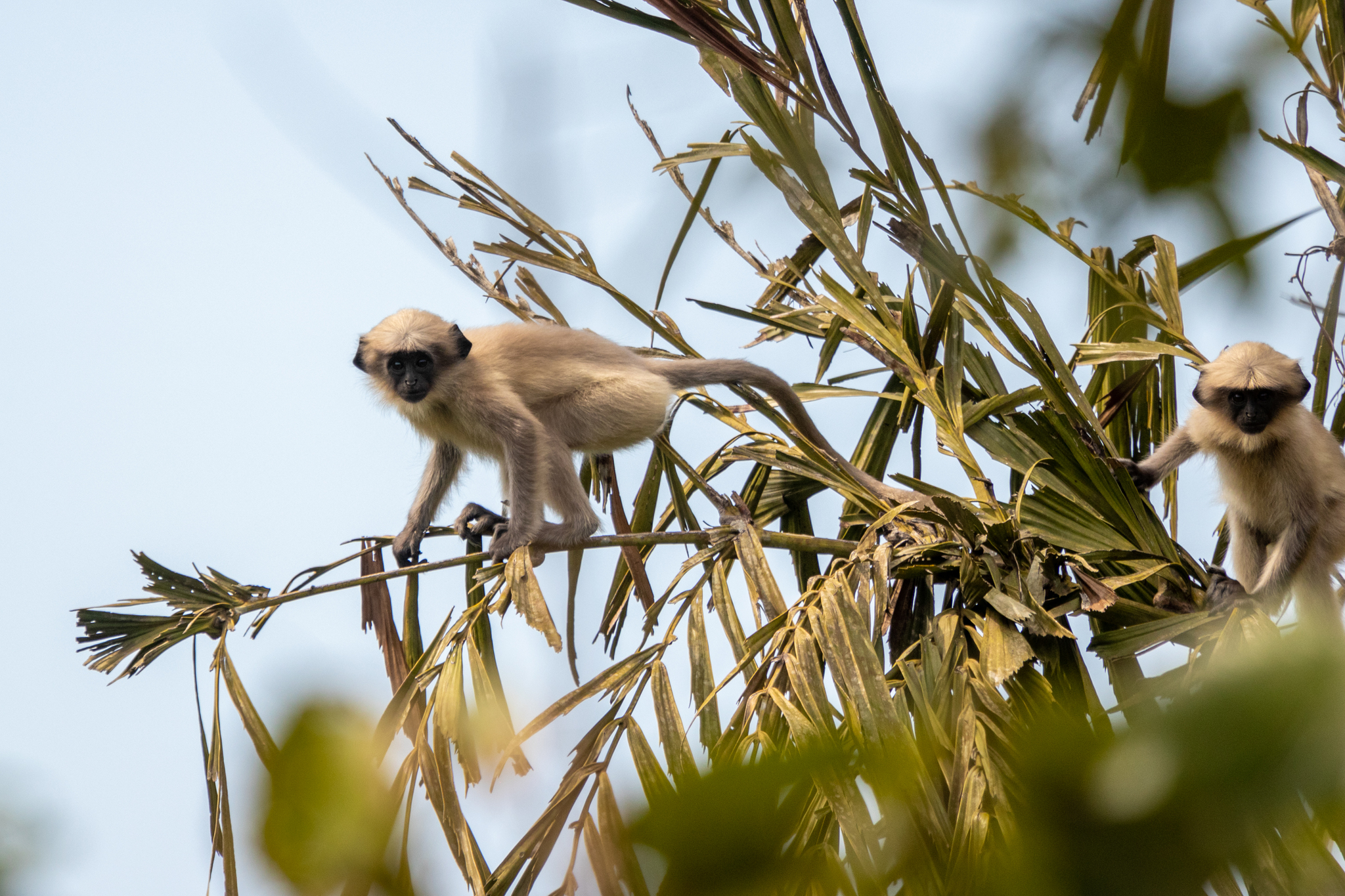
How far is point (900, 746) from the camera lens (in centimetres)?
52

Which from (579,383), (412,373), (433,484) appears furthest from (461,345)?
(433,484)

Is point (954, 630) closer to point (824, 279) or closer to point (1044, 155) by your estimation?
point (824, 279)

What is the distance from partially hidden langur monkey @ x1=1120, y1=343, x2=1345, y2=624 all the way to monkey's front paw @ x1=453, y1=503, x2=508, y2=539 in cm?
239

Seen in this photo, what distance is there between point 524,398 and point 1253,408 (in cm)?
285

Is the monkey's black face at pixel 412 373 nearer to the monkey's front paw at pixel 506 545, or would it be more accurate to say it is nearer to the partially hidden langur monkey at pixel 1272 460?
the monkey's front paw at pixel 506 545

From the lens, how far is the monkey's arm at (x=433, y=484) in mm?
4996

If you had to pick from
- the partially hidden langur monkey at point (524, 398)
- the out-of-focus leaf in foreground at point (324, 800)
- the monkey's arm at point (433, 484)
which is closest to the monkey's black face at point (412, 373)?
the partially hidden langur monkey at point (524, 398)

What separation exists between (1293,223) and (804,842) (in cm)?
42

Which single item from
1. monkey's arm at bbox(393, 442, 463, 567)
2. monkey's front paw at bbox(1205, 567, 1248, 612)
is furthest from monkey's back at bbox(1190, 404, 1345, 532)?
monkey's arm at bbox(393, 442, 463, 567)

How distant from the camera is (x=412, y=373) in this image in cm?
487

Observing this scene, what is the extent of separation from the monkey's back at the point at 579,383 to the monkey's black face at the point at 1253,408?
2.20m

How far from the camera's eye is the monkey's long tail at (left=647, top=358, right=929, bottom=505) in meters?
4.69

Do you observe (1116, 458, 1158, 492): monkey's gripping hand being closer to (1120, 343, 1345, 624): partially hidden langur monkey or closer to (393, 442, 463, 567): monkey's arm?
(1120, 343, 1345, 624): partially hidden langur monkey

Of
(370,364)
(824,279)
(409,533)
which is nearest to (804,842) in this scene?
(824,279)
